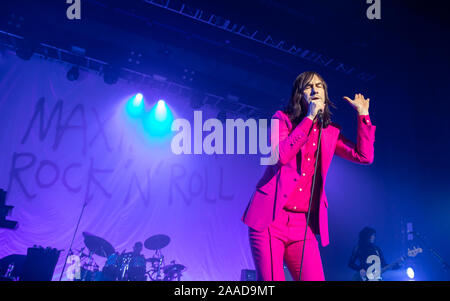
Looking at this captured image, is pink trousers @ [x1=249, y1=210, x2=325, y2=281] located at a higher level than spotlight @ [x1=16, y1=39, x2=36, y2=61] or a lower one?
lower

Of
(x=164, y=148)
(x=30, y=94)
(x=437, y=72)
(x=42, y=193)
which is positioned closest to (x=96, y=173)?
(x=42, y=193)

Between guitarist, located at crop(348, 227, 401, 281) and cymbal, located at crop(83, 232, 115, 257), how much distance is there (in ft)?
15.8

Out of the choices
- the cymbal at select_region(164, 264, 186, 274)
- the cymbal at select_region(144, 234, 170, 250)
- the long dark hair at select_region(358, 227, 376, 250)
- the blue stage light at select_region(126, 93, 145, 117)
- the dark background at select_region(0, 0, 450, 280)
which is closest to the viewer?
the dark background at select_region(0, 0, 450, 280)

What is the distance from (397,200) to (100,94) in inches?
346

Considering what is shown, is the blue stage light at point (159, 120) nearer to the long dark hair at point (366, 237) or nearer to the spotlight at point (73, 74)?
the spotlight at point (73, 74)

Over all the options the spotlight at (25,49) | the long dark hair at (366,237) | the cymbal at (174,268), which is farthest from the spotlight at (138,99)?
the long dark hair at (366,237)

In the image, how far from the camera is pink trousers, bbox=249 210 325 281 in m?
1.55

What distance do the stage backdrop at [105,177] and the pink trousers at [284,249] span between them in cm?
633

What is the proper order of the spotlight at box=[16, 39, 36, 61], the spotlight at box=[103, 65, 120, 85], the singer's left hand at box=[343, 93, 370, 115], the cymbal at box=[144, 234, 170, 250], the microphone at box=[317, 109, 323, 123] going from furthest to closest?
the spotlight at box=[103, 65, 120, 85] → the cymbal at box=[144, 234, 170, 250] → the spotlight at box=[16, 39, 36, 61] → the singer's left hand at box=[343, 93, 370, 115] → the microphone at box=[317, 109, 323, 123]

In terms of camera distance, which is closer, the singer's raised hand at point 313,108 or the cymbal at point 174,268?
the singer's raised hand at point 313,108

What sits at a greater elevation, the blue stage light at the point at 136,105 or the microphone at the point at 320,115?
the blue stage light at the point at 136,105

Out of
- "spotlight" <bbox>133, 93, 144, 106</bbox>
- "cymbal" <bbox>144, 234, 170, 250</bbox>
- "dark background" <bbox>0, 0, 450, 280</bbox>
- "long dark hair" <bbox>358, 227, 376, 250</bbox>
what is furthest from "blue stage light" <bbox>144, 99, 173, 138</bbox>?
"long dark hair" <bbox>358, 227, 376, 250</bbox>

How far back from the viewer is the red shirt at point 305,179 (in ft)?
5.66

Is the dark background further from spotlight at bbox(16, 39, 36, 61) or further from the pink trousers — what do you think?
the pink trousers
